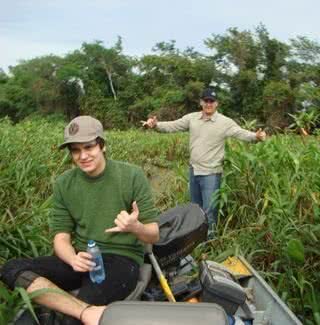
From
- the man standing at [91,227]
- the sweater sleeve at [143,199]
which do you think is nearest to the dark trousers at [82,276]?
the man standing at [91,227]

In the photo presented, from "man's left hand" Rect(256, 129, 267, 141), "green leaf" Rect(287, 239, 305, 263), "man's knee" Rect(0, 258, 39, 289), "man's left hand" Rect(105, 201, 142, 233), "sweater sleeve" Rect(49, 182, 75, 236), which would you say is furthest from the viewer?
"man's left hand" Rect(256, 129, 267, 141)

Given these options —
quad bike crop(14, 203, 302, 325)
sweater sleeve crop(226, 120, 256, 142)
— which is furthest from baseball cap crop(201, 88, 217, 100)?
quad bike crop(14, 203, 302, 325)

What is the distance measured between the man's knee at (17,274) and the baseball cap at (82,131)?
60 centimetres

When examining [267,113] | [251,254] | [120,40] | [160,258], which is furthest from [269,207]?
[120,40]

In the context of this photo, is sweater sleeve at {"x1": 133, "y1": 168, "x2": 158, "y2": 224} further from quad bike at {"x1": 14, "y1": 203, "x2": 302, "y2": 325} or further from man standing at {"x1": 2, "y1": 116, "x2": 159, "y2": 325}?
quad bike at {"x1": 14, "y1": 203, "x2": 302, "y2": 325}

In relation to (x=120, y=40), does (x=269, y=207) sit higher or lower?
higher

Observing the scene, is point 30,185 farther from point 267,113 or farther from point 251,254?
point 267,113

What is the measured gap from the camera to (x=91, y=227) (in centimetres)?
260

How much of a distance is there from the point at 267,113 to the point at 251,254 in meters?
Result: 30.4

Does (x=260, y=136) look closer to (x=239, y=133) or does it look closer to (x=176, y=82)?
(x=239, y=133)

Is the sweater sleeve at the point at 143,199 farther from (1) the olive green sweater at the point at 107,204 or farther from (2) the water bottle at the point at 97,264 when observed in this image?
(2) the water bottle at the point at 97,264

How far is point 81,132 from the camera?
8.24 feet

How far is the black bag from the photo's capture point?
2.84m

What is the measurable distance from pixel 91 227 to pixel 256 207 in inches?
102
